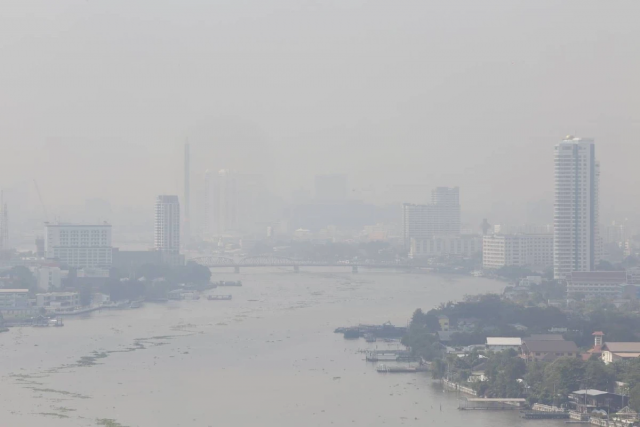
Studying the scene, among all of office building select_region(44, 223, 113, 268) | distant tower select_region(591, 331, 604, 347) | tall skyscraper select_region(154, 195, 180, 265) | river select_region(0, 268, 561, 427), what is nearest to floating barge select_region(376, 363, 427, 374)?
river select_region(0, 268, 561, 427)

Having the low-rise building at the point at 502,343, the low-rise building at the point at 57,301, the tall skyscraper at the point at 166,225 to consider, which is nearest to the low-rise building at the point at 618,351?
the low-rise building at the point at 502,343

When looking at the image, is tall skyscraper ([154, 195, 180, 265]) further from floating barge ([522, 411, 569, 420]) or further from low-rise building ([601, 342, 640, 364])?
floating barge ([522, 411, 569, 420])

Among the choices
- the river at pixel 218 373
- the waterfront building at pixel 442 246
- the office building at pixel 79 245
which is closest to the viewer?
the river at pixel 218 373

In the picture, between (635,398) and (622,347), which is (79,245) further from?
(635,398)

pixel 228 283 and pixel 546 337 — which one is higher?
pixel 228 283

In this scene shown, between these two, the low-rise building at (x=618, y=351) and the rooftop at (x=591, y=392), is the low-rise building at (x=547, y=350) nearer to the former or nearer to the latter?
the low-rise building at (x=618, y=351)

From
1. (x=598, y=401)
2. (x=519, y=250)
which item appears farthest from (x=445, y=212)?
(x=598, y=401)
